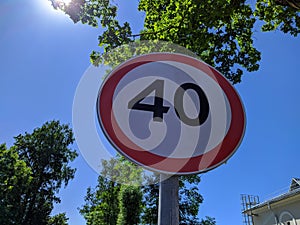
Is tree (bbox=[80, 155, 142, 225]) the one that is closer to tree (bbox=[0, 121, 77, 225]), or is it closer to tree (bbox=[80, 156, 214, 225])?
tree (bbox=[80, 156, 214, 225])

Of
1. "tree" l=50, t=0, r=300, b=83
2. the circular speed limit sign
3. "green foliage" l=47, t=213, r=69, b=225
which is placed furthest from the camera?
"green foliage" l=47, t=213, r=69, b=225

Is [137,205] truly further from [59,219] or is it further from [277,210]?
[59,219]

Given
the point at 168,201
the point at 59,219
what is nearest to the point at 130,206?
the point at 168,201

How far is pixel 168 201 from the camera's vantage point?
118cm

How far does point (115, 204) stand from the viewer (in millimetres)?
21844

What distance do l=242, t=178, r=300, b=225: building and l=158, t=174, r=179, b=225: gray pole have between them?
18.5m

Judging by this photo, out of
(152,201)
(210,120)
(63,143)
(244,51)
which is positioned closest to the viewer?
(210,120)

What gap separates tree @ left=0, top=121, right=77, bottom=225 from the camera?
27375 mm

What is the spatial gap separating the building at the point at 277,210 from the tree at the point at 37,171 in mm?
21217

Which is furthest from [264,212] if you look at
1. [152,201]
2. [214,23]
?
[214,23]

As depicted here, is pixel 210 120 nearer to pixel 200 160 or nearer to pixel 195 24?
pixel 200 160

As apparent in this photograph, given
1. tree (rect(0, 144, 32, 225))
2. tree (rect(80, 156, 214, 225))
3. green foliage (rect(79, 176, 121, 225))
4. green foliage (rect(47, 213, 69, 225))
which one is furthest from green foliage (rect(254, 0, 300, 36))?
green foliage (rect(47, 213, 69, 225))

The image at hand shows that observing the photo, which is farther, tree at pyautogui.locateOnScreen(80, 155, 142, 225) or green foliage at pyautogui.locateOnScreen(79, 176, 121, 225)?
green foliage at pyautogui.locateOnScreen(79, 176, 121, 225)

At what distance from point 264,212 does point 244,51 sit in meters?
17.8
